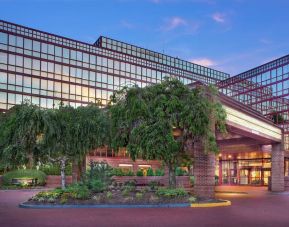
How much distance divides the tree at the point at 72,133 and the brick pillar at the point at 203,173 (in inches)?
319

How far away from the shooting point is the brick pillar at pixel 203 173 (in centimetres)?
2505

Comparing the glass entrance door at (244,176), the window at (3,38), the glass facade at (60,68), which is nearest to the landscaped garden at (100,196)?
the glass entrance door at (244,176)

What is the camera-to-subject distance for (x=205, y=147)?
23859mm

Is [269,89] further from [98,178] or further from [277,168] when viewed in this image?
[98,178]

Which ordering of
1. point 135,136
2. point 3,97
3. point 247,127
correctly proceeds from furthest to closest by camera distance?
point 3,97, point 247,127, point 135,136

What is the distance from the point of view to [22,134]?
26.6 m

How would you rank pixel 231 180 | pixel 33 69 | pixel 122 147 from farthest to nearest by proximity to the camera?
pixel 33 69 → pixel 231 180 → pixel 122 147

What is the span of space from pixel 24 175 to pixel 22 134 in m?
18.8

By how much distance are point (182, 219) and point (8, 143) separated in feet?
49.8

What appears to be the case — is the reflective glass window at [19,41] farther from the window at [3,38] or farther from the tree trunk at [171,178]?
the tree trunk at [171,178]

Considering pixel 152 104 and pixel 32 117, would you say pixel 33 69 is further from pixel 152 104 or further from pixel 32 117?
pixel 152 104

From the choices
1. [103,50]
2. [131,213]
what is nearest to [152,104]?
[131,213]

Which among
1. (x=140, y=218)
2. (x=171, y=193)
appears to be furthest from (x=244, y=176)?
(x=140, y=218)

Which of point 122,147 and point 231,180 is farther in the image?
point 231,180
